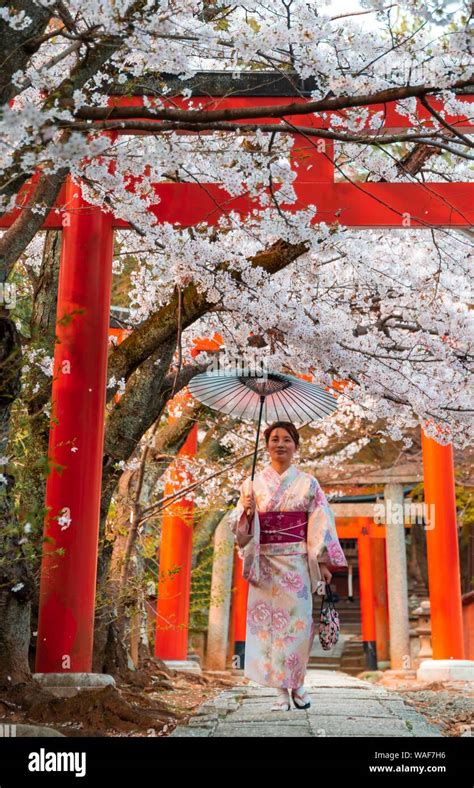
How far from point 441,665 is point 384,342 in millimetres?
5016

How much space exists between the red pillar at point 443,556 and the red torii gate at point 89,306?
5.86 m

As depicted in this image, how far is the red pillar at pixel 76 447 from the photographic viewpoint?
636cm

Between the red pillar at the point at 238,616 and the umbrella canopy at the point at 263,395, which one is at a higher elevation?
the umbrella canopy at the point at 263,395

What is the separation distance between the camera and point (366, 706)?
7398 millimetres

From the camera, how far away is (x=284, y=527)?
237 inches

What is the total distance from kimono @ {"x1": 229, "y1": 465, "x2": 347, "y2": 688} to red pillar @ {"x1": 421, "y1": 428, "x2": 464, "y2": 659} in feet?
21.9

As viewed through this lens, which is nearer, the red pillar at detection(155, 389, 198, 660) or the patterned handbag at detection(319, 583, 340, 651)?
the patterned handbag at detection(319, 583, 340, 651)

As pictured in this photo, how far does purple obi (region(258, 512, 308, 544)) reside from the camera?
19.7 feet

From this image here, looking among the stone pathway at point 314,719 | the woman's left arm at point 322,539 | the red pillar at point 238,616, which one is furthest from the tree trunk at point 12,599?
the red pillar at point 238,616

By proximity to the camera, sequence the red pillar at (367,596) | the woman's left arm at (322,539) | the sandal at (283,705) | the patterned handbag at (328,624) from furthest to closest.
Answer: the red pillar at (367,596), the sandal at (283,705), the woman's left arm at (322,539), the patterned handbag at (328,624)

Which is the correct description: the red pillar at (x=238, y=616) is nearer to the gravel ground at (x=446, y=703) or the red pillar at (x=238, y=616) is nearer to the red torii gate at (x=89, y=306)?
the gravel ground at (x=446, y=703)

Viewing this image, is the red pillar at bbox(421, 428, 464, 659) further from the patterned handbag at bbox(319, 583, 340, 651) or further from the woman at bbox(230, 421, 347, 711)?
the patterned handbag at bbox(319, 583, 340, 651)

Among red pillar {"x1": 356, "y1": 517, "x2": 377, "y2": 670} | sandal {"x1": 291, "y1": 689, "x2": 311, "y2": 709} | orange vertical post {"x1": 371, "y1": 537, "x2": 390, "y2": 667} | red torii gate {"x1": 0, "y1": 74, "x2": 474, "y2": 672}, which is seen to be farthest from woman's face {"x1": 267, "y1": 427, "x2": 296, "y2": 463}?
red pillar {"x1": 356, "y1": 517, "x2": 377, "y2": 670}
